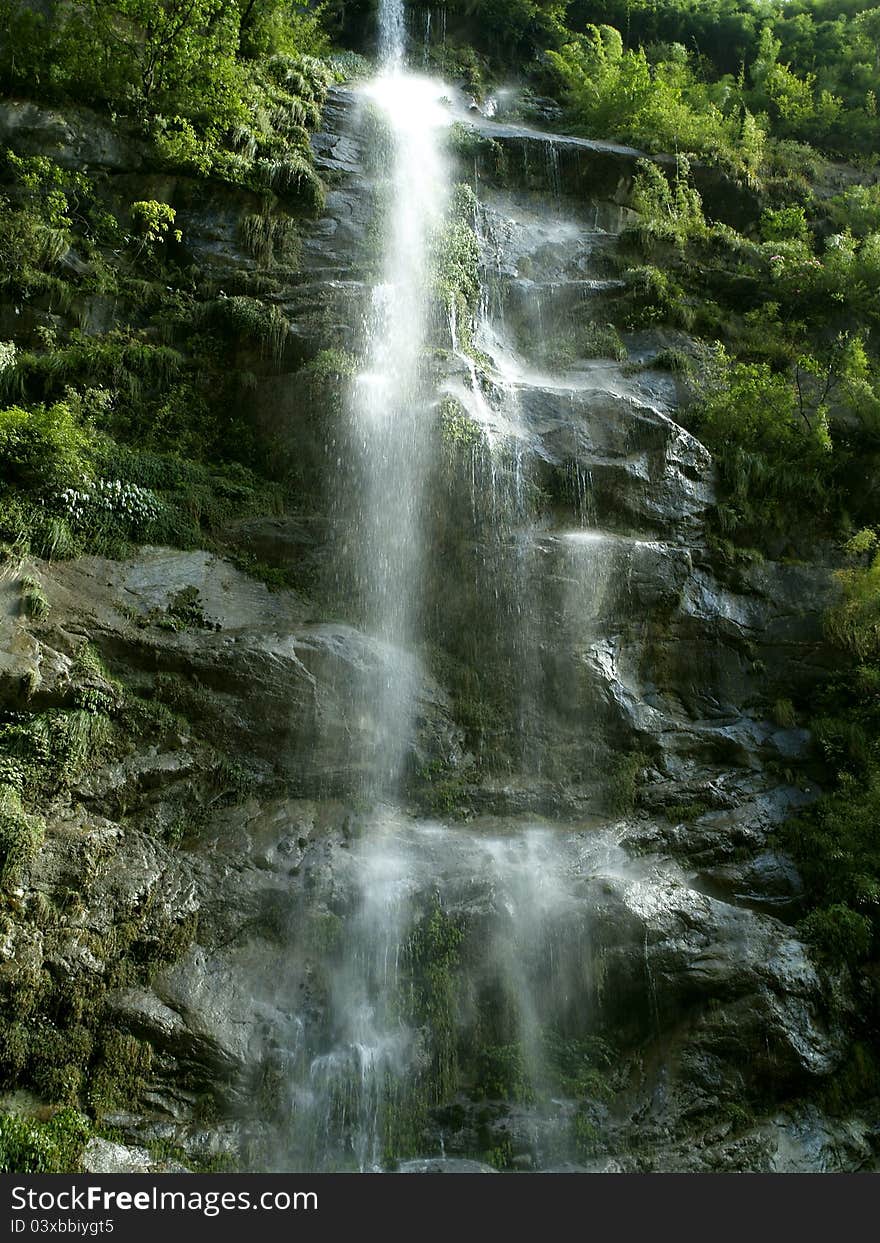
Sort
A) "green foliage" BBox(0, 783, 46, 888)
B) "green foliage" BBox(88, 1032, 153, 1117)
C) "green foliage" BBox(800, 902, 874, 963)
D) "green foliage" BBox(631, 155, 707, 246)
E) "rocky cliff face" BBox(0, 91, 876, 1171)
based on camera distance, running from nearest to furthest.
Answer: "green foliage" BBox(88, 1032, 153, 1117) → "green foliage" BBox(0, 783, 46, 888) → "rocky cliff face" BBox(0, 91, 876, 1171) → "green foliage" BBox(800, 902, 874, 963) → "green foliage" BBox(631, 155, 707, 246)

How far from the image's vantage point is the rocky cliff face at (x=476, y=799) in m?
7.36

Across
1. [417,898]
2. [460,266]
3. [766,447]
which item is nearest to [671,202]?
[460,266]

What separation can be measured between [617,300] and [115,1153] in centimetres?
1371

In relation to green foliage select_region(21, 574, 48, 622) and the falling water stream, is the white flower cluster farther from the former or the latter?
the falling water stream

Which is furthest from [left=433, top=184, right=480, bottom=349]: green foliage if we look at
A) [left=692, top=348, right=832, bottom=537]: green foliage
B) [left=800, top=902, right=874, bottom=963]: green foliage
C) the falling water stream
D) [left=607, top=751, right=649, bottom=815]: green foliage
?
[left=800, top=902, right=874, bottom=963]: green foliage

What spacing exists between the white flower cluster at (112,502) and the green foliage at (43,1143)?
6087 millimetres

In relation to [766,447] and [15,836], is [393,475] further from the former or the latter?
[15,836]

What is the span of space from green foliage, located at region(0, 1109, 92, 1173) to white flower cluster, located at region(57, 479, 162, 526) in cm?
609

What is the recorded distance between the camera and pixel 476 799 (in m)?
9.69

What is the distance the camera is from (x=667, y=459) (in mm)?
12062

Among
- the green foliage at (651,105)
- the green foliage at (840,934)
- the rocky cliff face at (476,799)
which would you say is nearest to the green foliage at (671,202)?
the green foliage at (651,105)

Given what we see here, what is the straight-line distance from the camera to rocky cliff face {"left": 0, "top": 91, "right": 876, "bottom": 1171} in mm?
7363
